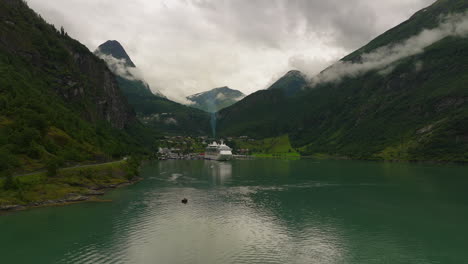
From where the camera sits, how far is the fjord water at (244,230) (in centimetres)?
4378

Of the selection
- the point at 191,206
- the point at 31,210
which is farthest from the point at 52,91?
the point at 191,206

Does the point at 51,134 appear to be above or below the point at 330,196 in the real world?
above

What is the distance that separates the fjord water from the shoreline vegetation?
16.1 ft

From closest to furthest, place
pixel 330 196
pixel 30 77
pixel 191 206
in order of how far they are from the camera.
Result: pixel 191 206 → pixel 330 196 → pixel 30 77

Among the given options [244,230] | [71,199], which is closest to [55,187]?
[71,199]

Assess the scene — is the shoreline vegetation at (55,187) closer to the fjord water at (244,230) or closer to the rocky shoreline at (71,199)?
the rocky shoreline at (71,199)

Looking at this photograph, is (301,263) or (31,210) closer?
(301,263)

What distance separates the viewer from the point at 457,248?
47.8 m

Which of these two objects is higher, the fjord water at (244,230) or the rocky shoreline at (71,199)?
the rocky shoreline at (71,199)

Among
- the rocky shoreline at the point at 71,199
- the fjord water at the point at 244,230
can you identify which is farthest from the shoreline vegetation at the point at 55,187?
the fjord water at the point at 244,230

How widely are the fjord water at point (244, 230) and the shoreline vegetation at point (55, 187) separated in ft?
16.1

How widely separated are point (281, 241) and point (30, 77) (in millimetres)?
185652

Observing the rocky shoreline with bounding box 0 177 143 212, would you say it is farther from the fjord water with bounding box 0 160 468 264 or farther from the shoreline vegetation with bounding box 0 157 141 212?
the fjord water with bounding box 0 160 468 264

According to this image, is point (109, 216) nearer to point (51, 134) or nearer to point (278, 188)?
point (278, 188)
